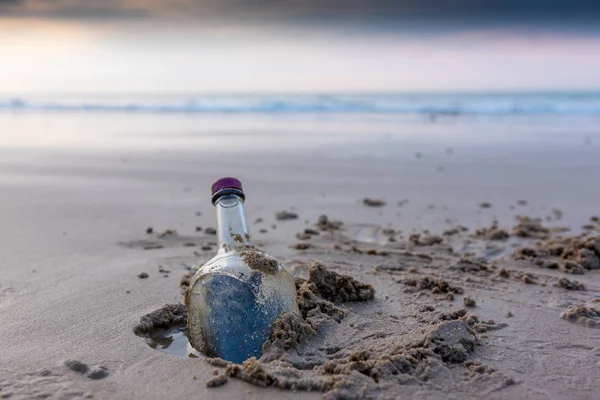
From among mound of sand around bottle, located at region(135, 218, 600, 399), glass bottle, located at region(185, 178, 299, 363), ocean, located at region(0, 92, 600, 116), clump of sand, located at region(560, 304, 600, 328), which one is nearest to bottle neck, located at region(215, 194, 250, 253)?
glass bottle, located at region(185, 178, 299, 363)

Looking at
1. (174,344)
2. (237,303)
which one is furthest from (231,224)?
(174,344)

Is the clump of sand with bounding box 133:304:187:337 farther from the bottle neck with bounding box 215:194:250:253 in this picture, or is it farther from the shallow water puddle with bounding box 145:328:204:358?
the bottle neck with bounding box 215:194:250:253

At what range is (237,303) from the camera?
1.83m

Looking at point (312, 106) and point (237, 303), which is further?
point (312, 106)

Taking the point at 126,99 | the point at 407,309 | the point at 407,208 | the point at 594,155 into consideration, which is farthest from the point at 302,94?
the point at 407,309

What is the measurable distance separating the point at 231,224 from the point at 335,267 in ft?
3.61

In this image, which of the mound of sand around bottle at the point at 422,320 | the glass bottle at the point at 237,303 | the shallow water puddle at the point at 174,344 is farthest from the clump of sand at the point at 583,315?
the shallow water puddle at the point at 174,344

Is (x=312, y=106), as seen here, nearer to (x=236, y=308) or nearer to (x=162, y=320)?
(x=162, y=320)

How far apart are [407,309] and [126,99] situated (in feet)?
77.5

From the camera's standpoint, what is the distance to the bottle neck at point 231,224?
209 centimetres

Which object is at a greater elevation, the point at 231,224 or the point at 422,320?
the point at 231,224

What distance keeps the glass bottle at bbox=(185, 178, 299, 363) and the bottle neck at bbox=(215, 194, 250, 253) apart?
0.25 feet

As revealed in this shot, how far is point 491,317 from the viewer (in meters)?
2.36

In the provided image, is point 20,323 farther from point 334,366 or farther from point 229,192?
point 334,366
